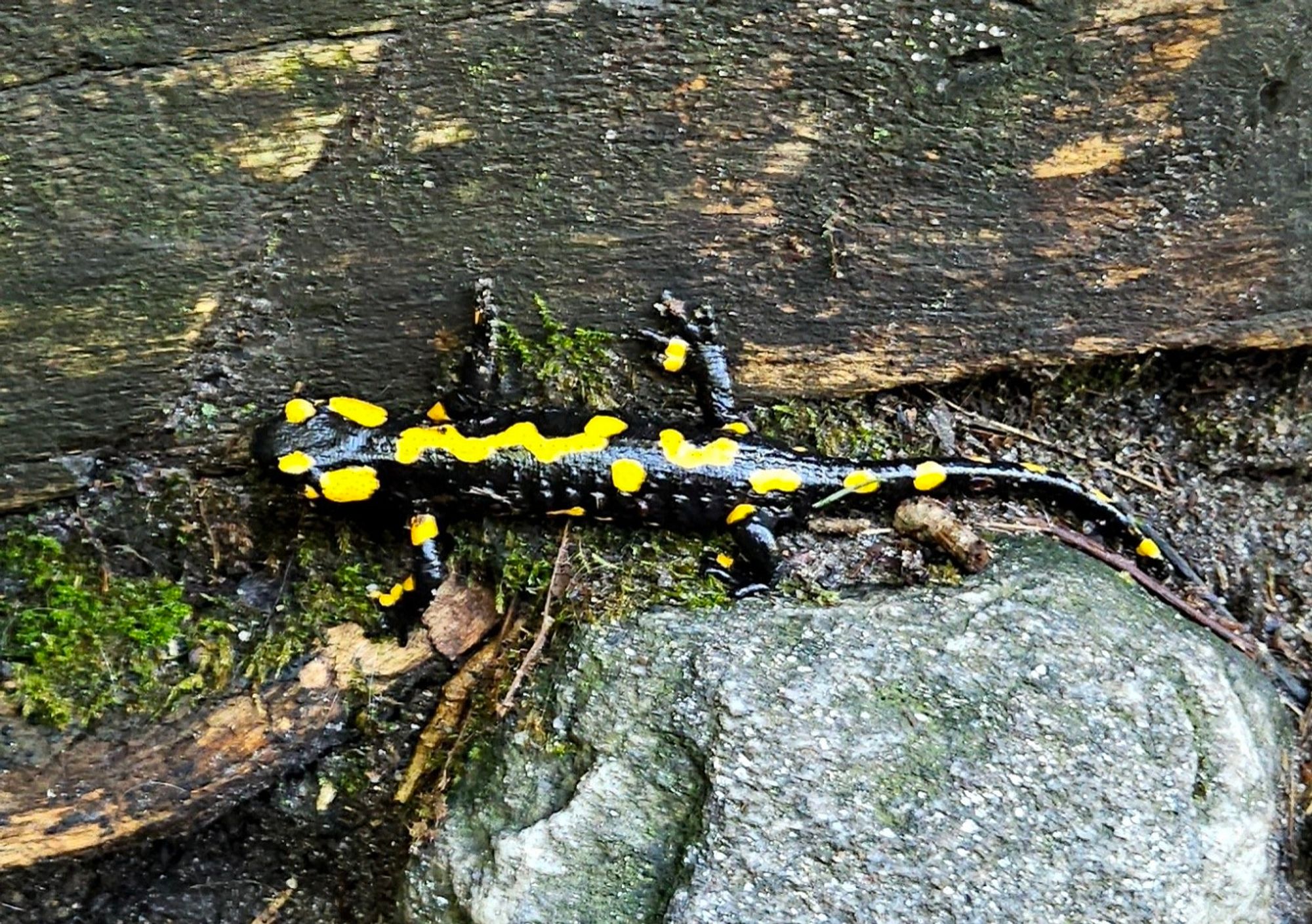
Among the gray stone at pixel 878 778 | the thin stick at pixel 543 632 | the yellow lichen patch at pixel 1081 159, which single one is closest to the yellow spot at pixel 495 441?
the thin stick at pixel 543 632

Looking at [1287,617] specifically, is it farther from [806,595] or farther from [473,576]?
[473,576]

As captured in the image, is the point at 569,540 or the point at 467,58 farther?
the point at 569,540

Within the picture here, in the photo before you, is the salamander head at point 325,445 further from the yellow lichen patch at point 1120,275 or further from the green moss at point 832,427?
the yellow lichen patch at point 1120,275

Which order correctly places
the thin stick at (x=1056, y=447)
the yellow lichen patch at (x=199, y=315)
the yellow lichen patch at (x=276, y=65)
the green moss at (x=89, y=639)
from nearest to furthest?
the yellow lichen patch at (x=276, y=65) → the yellow lichen patch at (x=199, y=315) → the green moss at (x=89, y=639) → the thin stick at (x=1056, y=447)

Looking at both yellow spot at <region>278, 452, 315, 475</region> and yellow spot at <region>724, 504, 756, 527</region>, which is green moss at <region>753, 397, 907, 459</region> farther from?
yellow spot at <region>278, 452, 315, 475</region>

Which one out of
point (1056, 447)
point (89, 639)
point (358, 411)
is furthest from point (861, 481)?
point (89, 639)

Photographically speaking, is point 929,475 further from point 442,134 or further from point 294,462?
point 294,462

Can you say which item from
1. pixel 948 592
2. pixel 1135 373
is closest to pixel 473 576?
pixel 948 592
